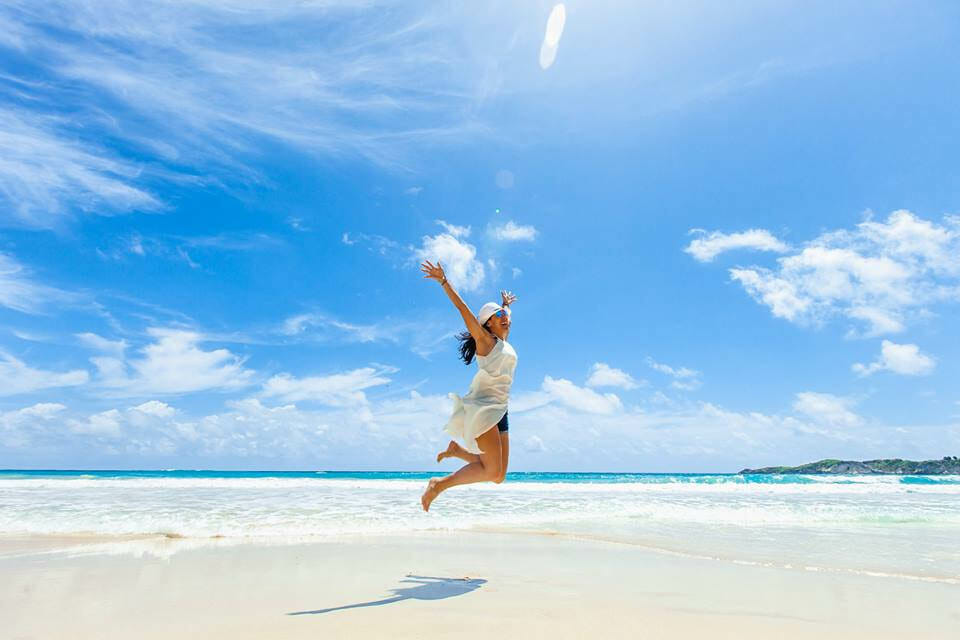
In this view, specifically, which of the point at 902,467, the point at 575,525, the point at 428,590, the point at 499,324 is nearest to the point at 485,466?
the point at 428,590

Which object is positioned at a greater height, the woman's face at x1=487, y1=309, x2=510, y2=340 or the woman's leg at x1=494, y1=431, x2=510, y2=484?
the woman's face at x1=487, y1=309, x2=510, y2=340

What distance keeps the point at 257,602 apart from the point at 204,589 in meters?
0.77

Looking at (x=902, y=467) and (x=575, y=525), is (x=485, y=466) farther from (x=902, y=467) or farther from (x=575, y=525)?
(x=902, y=467)

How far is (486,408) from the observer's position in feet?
16.7

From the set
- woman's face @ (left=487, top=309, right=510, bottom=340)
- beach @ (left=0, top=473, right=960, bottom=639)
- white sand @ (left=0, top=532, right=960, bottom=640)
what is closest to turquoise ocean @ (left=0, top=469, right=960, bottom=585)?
beach @ (left=0, top=473, right=960, bottom=639)

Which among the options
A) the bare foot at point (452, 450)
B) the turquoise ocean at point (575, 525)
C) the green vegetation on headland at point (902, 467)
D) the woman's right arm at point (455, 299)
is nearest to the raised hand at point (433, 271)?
the woman's right arm at point (455, 299)

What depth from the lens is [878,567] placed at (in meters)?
5.91

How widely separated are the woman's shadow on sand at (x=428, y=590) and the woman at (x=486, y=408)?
0.63 m

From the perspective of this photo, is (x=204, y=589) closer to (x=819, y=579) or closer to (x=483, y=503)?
(x=819, y=579)

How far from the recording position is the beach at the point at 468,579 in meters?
3.58

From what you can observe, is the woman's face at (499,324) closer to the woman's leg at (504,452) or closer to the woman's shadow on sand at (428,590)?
the woman's leg at (504,452)

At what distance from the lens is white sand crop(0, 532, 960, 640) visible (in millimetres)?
3500

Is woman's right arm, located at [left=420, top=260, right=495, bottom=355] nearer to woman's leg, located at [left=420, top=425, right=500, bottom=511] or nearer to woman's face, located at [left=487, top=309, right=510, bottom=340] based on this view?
woman's face, located at [left=487, top=309, right=510, bottom=340]

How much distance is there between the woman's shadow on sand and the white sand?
0.07ft
